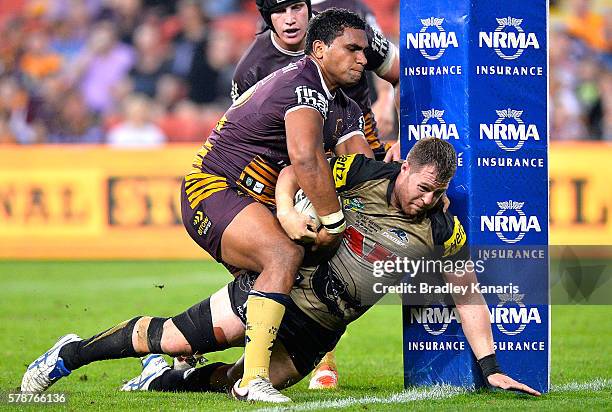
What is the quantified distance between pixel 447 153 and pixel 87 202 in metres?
10.2

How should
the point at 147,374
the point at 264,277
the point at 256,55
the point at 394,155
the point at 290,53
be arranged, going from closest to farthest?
the point at 264,277 < the point at 147,374 < the point at 394,155 < the point at 290,53 < the point at 256,55

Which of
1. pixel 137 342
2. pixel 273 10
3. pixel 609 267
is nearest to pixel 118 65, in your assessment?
pixel 609 267

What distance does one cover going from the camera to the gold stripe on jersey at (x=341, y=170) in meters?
6.53

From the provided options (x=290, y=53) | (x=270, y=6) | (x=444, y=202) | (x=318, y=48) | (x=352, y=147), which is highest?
(x=270, y=6)

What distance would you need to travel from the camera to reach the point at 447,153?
6086 mm

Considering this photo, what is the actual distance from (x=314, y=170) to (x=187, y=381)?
5.72 ft

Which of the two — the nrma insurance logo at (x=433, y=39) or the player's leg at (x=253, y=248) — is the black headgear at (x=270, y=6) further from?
the player's leg at (x=253, y=248)

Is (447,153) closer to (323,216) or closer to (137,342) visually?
(323,216)

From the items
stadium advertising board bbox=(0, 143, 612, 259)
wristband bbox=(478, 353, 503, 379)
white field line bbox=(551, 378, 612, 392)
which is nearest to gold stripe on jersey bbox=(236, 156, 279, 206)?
wristband bbox=(478, 353, 503, 379)

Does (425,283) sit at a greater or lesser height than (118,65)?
lesser

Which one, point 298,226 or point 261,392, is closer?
point 261,392

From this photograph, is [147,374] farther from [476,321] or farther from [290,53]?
[290,53]

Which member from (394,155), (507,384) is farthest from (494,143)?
(507,384)

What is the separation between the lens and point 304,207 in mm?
6352
